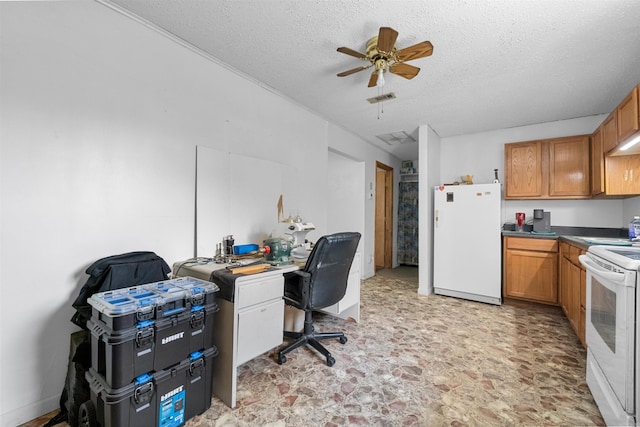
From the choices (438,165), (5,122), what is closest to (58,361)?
(5,122)

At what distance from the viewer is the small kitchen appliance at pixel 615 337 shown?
1.22m

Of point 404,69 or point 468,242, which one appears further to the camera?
point 468,242

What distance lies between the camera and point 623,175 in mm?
2707

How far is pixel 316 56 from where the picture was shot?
2.23 m

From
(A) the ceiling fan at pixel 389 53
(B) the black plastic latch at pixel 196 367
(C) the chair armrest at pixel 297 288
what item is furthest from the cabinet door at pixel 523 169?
(B) the black plastic latch at pixel 196 367

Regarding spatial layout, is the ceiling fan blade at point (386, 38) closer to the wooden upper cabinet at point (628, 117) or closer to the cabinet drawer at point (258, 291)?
the cabinet drawer at point (258, 291)

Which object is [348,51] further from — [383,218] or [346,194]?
[383,218]

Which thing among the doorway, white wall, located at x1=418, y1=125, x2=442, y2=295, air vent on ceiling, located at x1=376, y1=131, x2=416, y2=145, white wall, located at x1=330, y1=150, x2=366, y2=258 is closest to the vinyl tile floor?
white wall, located at x1=418, y1=125, x2=442, y2=295

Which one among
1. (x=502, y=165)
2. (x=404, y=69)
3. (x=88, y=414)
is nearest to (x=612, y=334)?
(x=404, y=69)

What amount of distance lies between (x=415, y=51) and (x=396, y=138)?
2.77 meters

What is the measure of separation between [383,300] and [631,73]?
337 cm

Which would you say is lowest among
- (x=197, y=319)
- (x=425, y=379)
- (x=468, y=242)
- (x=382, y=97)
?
(x=425, y=379)

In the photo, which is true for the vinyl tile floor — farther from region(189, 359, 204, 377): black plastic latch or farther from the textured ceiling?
the textured ceiling

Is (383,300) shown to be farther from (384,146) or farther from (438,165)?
(384,146)
